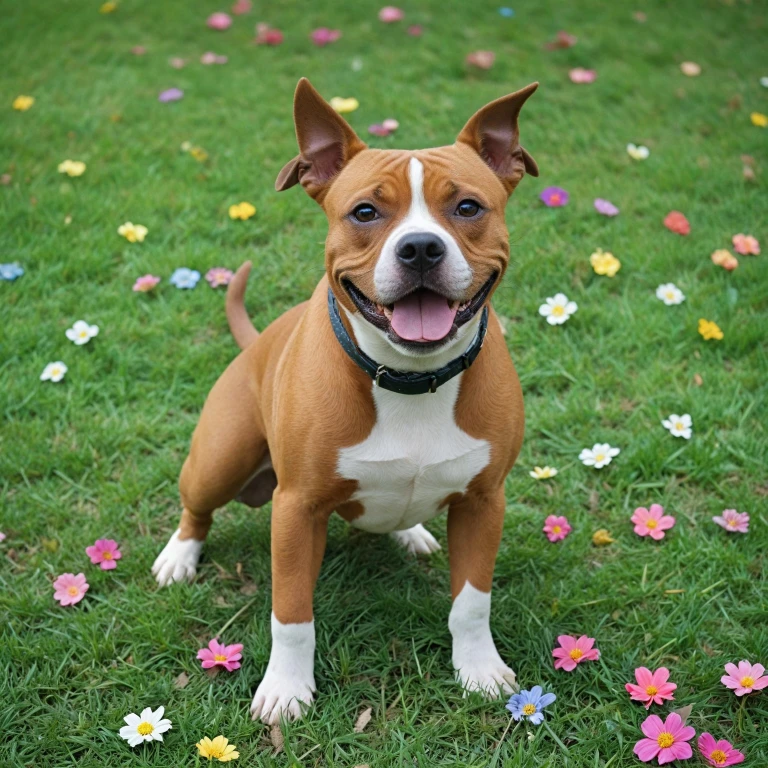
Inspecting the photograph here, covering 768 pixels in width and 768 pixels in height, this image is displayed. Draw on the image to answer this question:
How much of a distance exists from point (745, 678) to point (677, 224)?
3083mm

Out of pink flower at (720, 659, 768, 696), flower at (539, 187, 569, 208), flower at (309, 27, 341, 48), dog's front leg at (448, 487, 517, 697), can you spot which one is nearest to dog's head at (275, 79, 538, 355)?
dog's front leg at (448, 487, 517, 697)

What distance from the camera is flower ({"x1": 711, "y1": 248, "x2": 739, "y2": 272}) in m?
4.95

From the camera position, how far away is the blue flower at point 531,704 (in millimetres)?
2912

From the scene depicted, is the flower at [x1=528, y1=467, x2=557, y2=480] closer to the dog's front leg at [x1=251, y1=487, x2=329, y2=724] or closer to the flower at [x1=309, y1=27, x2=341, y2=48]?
the dog's front leg at [x1=251, y1=487, x2=329, y2=724]

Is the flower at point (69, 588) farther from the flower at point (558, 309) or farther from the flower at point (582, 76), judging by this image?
the flower at point (582, 76)

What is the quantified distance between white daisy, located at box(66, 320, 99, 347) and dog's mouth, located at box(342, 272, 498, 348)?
241 cm

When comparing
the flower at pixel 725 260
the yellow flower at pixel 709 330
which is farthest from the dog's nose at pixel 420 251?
the flower at pixel 725 260

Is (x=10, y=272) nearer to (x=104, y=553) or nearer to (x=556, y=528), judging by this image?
(x=104, y=553)

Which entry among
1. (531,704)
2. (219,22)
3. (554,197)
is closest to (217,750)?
(531,704)

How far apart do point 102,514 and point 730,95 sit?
18.2ft

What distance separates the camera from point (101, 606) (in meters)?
Result: 3.41

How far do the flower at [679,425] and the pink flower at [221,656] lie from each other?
7.04ft

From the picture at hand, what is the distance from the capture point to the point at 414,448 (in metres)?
2.77

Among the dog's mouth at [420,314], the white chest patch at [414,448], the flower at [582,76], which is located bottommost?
the flower at [582,76]
